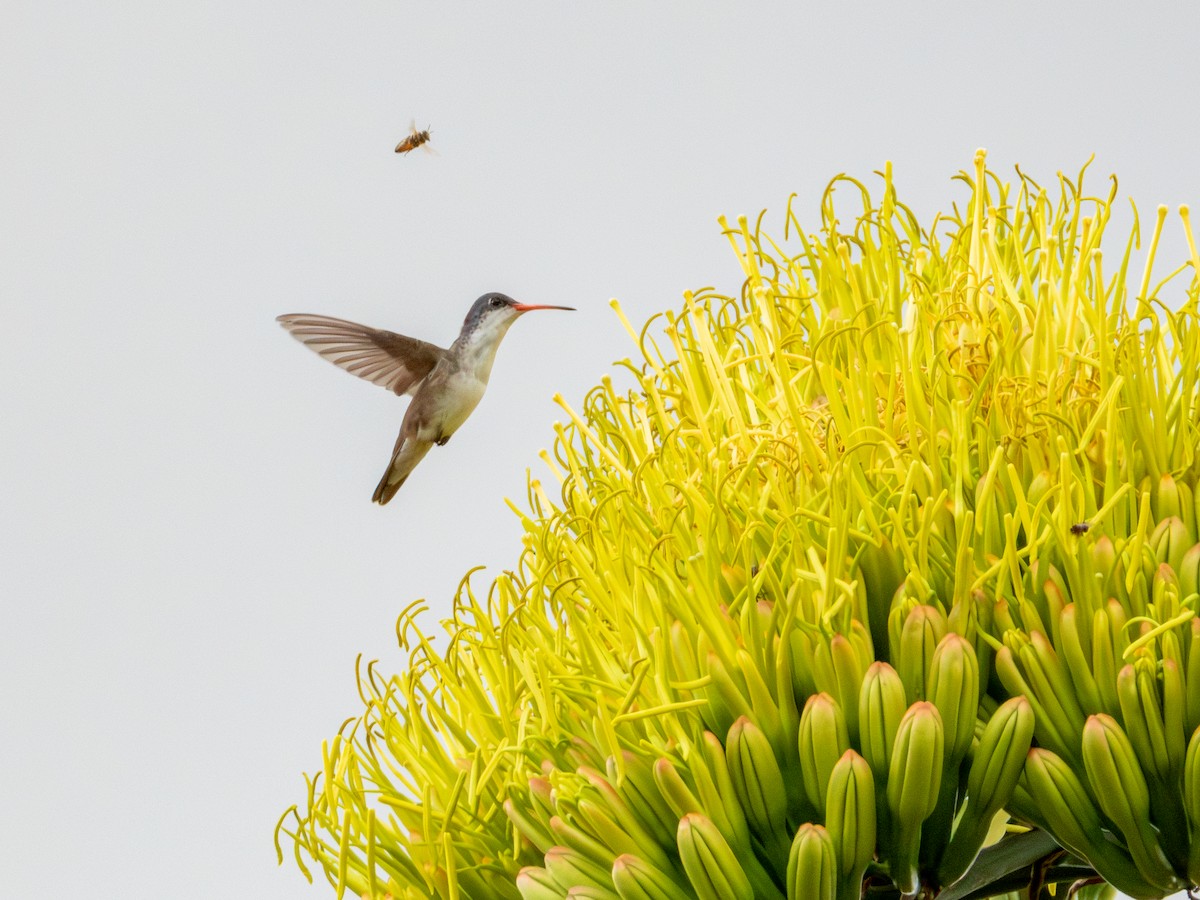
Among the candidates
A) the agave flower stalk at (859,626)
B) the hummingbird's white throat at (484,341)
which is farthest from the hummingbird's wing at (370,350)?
the agave flower stalk at (859,626)

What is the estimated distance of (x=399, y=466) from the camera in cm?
340

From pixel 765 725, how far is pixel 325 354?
217cm

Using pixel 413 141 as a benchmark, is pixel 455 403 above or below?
below

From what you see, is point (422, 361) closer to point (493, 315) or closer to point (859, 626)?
point (493, 315)

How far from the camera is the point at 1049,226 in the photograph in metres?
1.94

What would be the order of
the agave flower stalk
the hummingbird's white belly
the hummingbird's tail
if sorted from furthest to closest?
the hummingbird's tail
the hummingbird's white belly
the agave flower stalk

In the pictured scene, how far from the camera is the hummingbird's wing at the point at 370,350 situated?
330 cm

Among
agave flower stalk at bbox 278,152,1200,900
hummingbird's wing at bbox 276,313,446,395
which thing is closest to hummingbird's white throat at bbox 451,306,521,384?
hummingbird's wing at bbox 276,313,446,395

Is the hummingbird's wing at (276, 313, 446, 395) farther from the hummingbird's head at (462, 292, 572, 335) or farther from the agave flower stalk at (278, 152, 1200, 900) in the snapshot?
the agave flower stalk at (278, 152, 1200, 900)

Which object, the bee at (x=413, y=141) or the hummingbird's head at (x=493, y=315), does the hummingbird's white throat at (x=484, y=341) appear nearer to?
the hummingbird's head at (x=493, y=315)

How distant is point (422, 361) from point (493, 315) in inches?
13.1

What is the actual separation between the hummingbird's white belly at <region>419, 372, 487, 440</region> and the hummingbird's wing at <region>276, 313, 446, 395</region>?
0.69 ft

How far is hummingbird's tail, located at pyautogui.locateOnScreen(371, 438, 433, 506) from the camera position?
333 centimetres

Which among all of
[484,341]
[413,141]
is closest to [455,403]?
[484,341]
